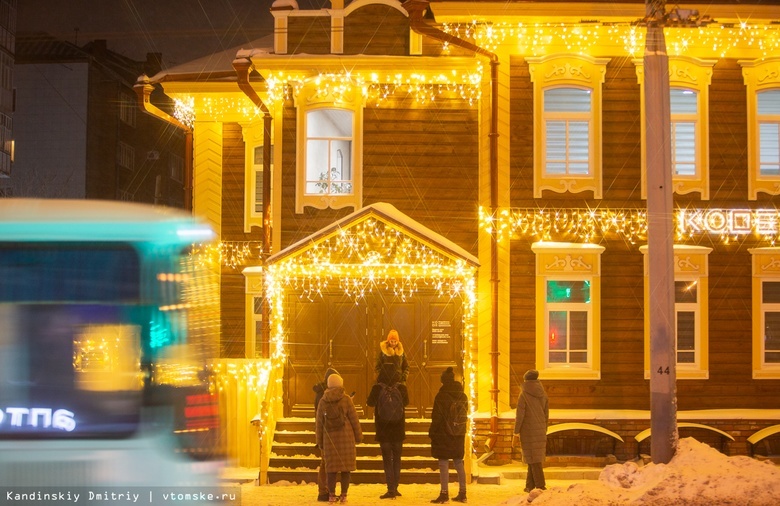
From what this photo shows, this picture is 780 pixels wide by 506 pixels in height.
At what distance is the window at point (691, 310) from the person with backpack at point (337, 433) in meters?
6.67

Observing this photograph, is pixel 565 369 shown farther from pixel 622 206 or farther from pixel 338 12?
pixel 338 12

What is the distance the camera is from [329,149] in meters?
16.2

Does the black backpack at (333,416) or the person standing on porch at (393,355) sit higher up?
the person standing on porch at (393,355)

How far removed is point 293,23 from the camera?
16.3m

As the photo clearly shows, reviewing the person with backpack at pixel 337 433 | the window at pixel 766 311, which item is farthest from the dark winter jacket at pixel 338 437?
the window at pixel 766 311

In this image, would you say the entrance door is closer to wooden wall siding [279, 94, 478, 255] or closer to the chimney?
wooden wall siding [279, 94, 478, 255]

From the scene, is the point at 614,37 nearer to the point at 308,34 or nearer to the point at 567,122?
the point at 567,122

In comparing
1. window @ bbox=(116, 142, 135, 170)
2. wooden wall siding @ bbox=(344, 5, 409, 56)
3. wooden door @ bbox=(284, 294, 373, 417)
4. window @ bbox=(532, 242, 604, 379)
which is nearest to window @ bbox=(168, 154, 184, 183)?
window @ bbox=(116, 142, 135, 170)

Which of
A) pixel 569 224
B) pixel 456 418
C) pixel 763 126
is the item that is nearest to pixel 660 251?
pixel 456 418

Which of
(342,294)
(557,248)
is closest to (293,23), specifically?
(342,294)

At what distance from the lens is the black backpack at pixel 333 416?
1173 cm

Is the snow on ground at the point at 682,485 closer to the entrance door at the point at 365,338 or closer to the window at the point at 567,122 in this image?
the entrance door at the point at 365,338

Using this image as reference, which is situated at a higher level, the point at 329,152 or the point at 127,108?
the point at 127,108

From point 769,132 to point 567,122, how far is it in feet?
13.2
